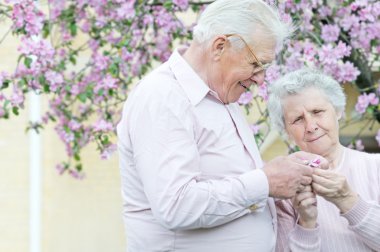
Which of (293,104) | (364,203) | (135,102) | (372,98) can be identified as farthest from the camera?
(372,98)

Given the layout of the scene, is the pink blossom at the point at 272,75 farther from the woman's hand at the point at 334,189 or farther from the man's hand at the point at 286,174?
the man's hand at the point at 286,174

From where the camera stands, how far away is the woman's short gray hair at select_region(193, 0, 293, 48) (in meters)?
3.38

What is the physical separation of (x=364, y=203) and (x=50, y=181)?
4670 millimetres

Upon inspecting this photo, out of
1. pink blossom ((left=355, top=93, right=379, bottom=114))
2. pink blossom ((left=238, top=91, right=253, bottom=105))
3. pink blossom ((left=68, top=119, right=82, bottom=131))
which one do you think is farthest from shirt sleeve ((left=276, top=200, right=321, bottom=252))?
pink blossom ((left=68, top=119, right=82, bottom=131))

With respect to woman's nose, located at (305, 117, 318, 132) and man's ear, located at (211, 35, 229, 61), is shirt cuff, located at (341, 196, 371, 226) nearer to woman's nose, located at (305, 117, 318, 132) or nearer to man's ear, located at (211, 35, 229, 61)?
woman's nose, located at (305, 117, 318, 132)

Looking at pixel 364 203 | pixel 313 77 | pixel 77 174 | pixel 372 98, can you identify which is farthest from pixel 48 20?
pixel 364 203

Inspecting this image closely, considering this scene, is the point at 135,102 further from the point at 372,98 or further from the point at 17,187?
the point at 17,187

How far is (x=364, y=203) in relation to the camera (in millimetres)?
3701

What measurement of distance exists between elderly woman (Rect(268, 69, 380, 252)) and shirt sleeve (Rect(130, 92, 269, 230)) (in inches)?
16.8

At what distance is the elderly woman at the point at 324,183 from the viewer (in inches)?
145

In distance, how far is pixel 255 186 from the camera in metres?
3.28

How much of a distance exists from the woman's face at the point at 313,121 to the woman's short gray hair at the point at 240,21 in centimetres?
52

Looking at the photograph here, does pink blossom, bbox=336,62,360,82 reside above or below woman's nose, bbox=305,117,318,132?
above

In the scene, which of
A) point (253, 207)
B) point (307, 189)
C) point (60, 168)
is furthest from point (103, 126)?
point (253, 207)
